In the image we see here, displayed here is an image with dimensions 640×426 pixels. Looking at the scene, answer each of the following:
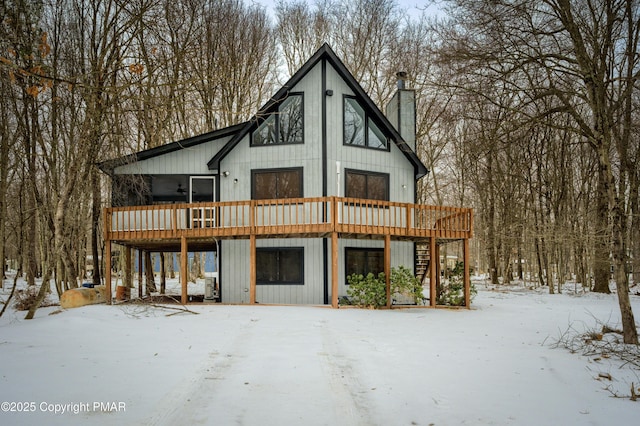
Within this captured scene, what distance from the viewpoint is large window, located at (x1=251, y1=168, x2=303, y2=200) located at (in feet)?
54.8

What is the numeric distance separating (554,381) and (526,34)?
6.86 m

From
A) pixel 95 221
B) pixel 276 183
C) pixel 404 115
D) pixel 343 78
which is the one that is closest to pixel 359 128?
pixel 343 78

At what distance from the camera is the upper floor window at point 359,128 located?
17203 mm

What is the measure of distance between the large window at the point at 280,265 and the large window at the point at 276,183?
1897 mm

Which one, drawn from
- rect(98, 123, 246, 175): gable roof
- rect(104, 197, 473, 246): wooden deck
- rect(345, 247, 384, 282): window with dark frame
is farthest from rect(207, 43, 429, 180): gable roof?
rect(345, 247, 384, 282): window with dark frame

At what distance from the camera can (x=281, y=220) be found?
15.8 meters

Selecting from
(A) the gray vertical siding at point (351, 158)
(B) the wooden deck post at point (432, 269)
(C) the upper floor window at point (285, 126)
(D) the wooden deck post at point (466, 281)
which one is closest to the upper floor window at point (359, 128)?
(A) the gray vertical siding at point (351, 158)

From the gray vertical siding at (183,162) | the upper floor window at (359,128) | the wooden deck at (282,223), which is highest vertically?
the upper floor window at (359,128)

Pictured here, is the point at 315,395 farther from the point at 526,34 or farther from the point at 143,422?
the point at 526,34

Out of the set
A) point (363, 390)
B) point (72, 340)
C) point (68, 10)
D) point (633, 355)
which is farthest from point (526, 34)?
point (68, 10)

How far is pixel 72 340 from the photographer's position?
335 inches

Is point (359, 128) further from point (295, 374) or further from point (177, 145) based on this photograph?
point (295, 374)

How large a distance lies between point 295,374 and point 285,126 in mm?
11765

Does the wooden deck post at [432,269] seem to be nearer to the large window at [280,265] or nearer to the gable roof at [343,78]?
the gable roof at [343,78]
